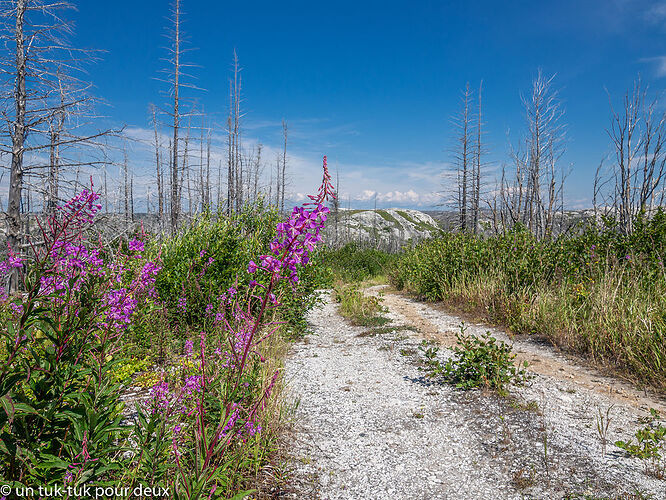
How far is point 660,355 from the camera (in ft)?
14.1

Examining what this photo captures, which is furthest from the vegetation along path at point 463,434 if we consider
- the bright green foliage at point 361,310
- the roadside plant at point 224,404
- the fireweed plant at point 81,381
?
the bright green foliage at point 361,310

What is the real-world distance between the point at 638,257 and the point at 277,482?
713 centimetres

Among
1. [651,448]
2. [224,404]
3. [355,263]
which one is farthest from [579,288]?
[355,263]

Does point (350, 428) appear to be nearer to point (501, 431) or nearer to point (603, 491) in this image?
→ point (501, 431)

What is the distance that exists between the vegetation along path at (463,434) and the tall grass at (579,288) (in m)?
0.55

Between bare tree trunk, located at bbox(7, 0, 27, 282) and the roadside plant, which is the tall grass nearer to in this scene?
the roadside plant

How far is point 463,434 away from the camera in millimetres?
3404

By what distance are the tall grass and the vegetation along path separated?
55 cm

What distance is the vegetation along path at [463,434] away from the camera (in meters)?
2.67

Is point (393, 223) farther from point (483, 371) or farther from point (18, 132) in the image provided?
point (483, 371)

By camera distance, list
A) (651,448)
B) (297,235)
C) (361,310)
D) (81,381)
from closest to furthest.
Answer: (297,235) < (81,381) < (651,448) < (361,310)

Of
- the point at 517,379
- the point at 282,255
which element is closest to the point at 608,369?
the point at 517,379

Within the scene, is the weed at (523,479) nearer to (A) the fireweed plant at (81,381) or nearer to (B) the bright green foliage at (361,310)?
(A) the fireweed plant at (81,381)

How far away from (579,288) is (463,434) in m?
4.58
